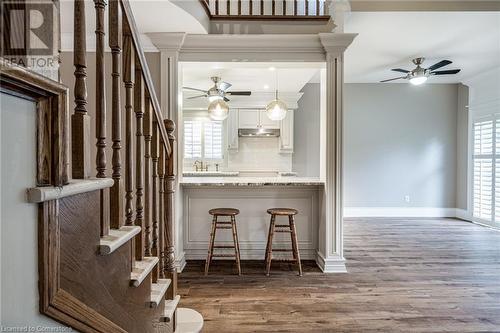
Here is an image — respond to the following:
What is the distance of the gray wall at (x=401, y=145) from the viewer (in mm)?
6328

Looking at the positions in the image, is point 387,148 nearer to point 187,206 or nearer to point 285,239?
point 285,239

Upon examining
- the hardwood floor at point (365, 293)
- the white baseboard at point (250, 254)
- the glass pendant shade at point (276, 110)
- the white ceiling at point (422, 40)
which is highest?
the white ceiling at point (422, 40)

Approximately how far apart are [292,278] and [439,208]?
195 inches

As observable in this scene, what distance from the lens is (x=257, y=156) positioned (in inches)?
265

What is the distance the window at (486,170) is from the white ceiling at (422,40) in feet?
3.60

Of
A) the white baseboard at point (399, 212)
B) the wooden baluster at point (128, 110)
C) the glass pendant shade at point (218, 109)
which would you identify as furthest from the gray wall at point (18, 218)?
the white baseboard at point (399, 212)

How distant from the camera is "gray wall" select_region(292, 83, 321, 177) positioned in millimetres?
6551

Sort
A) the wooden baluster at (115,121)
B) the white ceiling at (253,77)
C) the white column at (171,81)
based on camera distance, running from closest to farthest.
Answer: the wooden baluster at (115,121)
the white column at (171,81)
the white ceiling at (253,77)

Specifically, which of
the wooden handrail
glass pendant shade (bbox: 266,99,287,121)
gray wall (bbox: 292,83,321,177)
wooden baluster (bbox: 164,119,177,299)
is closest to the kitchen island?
glass pendant shade (bbox: 266,99,287,121)

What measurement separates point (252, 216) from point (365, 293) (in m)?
1.47

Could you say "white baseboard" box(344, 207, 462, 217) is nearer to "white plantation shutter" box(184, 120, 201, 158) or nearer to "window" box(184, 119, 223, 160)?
"window" box(184, 119, 223, 160)

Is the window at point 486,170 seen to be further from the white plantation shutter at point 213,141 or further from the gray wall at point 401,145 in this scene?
the white plantation shutter at point 213,141

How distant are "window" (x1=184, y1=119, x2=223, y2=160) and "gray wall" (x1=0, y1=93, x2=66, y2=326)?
19.8 ft

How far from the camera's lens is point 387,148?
20.9ft
